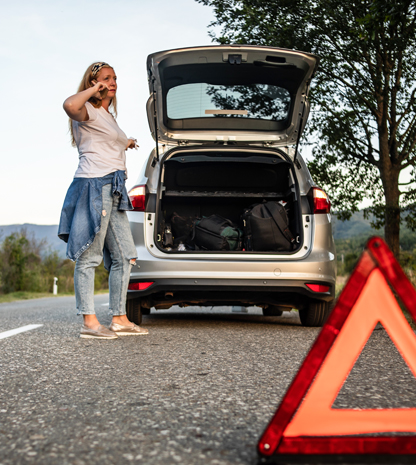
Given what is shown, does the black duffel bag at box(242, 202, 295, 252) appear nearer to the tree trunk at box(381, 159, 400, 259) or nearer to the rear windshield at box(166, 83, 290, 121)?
the rear windshield at box(166, 83, 290, 121)

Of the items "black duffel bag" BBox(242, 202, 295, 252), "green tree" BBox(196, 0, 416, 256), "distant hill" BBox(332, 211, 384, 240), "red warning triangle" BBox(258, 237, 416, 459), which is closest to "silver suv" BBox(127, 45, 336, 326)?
"black duffel bag" BBox(242, 202, 295, 252)

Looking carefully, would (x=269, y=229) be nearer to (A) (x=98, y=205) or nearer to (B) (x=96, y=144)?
(A) (x=98, y=205)

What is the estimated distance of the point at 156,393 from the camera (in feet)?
7.89

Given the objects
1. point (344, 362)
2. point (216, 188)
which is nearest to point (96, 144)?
point (216, 188)

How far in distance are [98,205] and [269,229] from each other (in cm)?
171

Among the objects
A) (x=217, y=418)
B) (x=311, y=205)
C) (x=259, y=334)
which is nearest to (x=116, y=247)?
(x=259, y=334)

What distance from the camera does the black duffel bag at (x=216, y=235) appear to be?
5391 millimetres

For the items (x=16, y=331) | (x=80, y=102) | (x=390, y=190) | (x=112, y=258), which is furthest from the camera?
(x=390, y=190)

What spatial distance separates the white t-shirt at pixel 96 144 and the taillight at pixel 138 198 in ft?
1.51

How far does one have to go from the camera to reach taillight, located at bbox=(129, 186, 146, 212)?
4.73 metres

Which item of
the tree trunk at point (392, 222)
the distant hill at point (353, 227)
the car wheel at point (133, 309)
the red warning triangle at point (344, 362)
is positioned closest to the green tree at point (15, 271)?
the distant hill at point (353, 227)

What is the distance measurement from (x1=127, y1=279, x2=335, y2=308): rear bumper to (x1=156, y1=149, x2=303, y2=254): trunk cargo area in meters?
0.80

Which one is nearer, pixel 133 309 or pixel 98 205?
pixel 98 205

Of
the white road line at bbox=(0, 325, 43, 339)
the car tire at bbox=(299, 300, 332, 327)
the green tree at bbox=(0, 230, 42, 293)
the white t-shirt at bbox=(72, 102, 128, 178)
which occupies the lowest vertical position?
the green tree at bbox=(0, 230, 42, 293)
